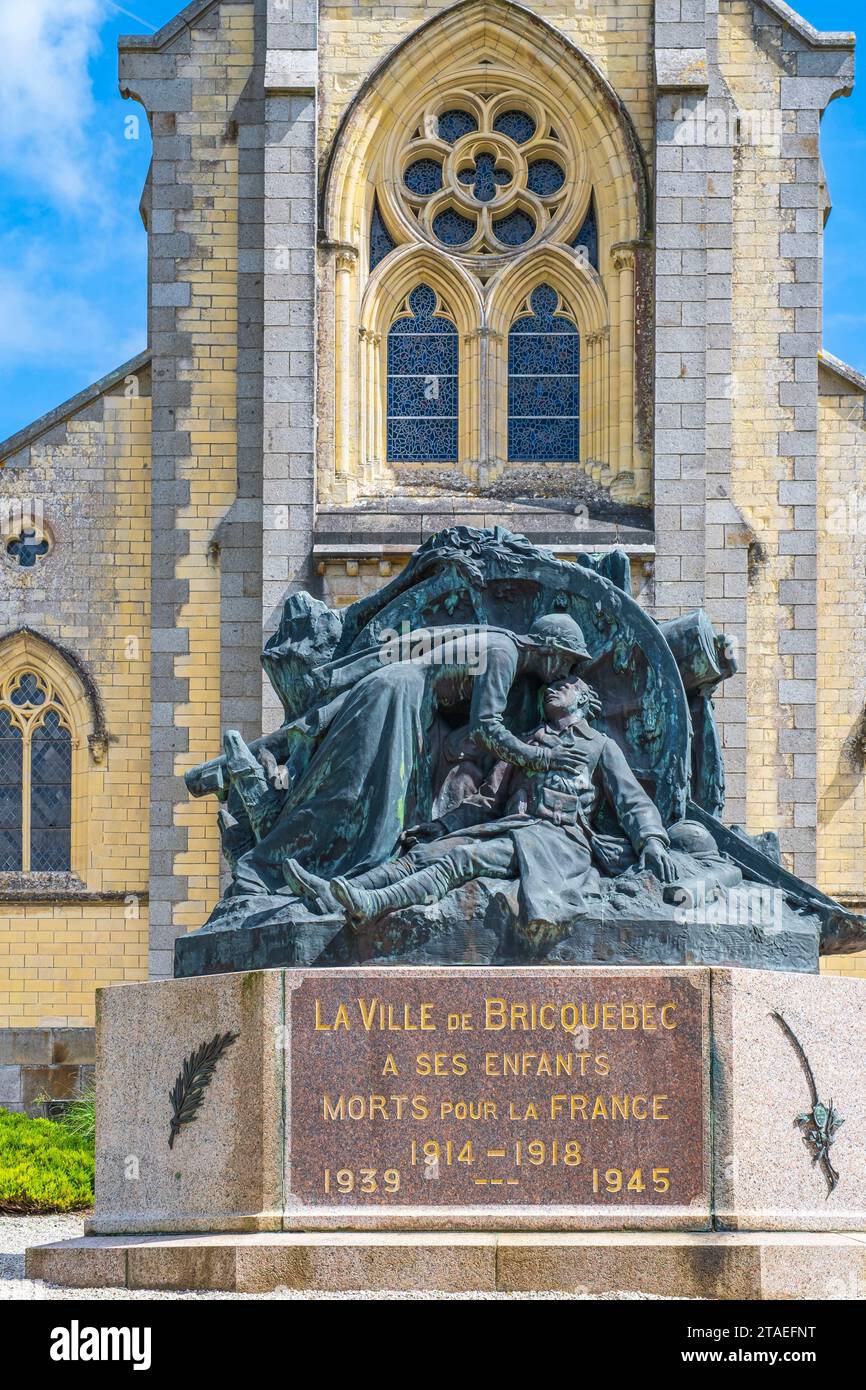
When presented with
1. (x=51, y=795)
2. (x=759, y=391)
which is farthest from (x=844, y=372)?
(x=51, y=795)

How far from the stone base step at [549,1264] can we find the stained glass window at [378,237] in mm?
18280

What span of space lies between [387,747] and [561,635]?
0.94 meters

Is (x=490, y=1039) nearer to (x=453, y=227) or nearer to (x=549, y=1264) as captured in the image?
(x=549, y=1264)

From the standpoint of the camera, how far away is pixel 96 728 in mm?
25234

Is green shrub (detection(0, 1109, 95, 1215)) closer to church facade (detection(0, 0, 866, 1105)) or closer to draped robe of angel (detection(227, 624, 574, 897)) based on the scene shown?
church facade (detection(0, 0, 866, 1105))

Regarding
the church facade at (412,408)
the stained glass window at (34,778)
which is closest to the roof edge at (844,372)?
the church facade at (412,408)

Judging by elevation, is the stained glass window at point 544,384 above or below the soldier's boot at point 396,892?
above

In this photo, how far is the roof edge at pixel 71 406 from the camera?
84.0ft

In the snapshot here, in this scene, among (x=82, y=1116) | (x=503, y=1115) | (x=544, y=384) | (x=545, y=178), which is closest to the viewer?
(x=503, y=1115)

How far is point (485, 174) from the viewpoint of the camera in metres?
26.6

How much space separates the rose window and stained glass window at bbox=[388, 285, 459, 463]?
0.87m

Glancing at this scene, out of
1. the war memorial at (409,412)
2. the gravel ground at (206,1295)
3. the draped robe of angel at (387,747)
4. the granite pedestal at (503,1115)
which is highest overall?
the war memorial at (409,412)

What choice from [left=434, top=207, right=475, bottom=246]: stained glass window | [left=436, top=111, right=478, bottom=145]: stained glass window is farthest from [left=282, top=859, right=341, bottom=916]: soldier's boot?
[left=436, top=111, right=478, bottom=145]: stained glass window

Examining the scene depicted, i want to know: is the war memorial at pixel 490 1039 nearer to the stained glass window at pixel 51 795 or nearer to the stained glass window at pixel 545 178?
the stained glass window at pixel 51 795
